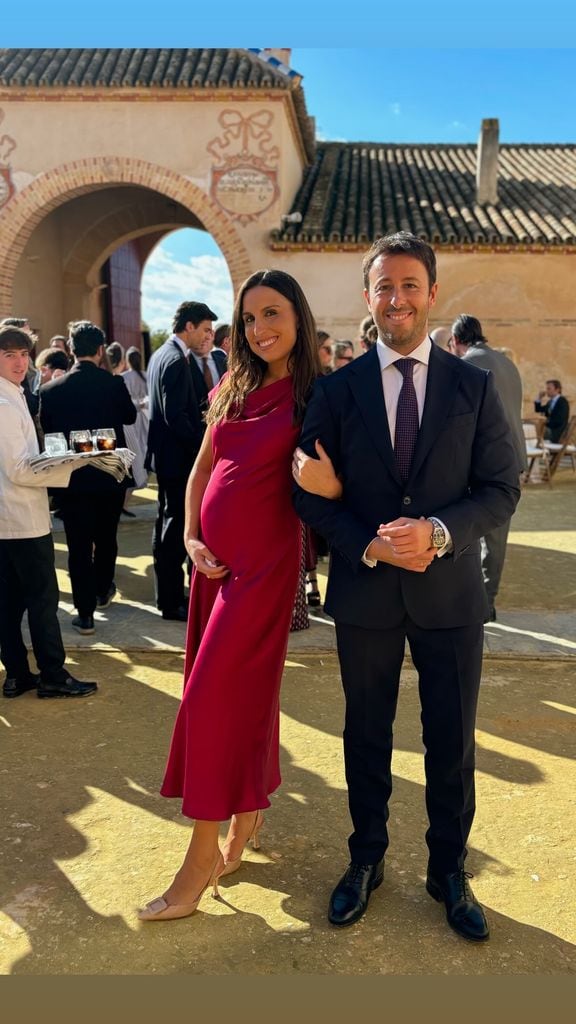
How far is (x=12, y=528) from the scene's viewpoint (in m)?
4.03

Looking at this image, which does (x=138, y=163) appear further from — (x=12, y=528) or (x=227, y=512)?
(x=227, y=512)

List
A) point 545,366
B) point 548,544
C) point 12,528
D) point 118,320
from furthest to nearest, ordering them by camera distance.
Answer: point 118,320 < point 545,366 < point 548,544 < point 12,528

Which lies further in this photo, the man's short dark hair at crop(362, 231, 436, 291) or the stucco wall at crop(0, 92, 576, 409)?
the stucco wall at crop(0, 92, 576, 409)

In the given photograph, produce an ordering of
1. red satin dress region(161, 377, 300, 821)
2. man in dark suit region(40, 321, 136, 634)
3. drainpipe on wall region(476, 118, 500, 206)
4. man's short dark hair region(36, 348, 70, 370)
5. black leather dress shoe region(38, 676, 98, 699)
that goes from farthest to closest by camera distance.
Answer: drainpipe on wall region(476, 118, 500, 206) < man's short dark hair region(36, 348, 70, 370) < man in dark suit region(40, 321, 136, 634) < black leather dress shoe region(38, 676, 98, 699) < red satin dress region(161, 377, 300, 821)

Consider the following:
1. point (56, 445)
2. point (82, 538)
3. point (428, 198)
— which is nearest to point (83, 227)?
point (428, 198)

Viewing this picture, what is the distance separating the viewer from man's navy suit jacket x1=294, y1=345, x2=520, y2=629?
231cm

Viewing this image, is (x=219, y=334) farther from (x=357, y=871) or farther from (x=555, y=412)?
(x=555, y=412)

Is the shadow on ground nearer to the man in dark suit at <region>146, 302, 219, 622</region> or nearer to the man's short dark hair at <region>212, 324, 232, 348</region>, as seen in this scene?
the man in dark suit at <region>146, 302, 219, 622</region>

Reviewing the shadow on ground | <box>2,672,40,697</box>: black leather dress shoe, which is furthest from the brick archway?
the shadow on ground

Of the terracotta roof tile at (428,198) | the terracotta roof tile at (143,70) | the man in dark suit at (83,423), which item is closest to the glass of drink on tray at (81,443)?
the man in dark suit at (83,423)

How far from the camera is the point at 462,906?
2443 millimetres

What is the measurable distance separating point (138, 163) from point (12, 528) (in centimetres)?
1173

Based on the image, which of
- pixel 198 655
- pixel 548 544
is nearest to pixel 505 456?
pixel 198 655

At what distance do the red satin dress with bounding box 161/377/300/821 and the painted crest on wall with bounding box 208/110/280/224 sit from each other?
12555 mm
